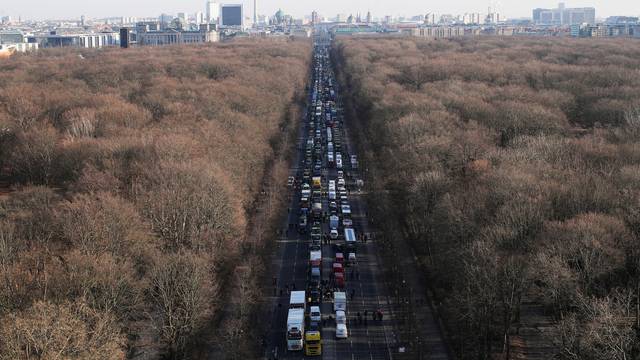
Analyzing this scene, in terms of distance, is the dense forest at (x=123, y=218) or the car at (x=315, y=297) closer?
the dense forest at (x=123, y=218)

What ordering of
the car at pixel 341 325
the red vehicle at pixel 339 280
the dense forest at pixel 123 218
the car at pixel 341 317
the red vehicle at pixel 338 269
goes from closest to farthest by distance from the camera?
the dense forest at pixel 123 218
the car at pixel 341 325
the car at pixel 341 317
the red vehicle at pixel 339 280
the red vehicle at pixel 338 269

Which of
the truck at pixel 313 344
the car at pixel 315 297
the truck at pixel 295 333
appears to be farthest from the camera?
the car at pixel 315 297

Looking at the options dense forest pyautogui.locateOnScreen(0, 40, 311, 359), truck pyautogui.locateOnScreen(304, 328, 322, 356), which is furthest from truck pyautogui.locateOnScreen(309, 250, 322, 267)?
truck pyautogui.locateOnScreen(304, 328, 322, 356)

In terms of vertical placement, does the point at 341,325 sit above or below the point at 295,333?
below

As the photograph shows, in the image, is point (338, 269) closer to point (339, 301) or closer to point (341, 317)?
point (339, 301)

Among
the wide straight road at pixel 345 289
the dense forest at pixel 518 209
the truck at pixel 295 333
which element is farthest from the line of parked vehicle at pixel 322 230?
the dense forest at pixel 518 209

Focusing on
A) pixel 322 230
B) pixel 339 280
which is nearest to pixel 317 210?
pixel 322 230

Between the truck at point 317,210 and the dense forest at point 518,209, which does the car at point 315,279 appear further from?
the truck at point 317,210
